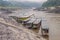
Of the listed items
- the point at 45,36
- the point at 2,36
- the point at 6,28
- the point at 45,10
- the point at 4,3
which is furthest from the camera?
the point at 45,10

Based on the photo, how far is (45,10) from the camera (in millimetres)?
2861

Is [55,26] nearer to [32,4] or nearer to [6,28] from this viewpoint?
[32,4]

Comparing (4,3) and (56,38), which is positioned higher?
(4,3)

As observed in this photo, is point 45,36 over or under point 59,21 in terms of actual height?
under

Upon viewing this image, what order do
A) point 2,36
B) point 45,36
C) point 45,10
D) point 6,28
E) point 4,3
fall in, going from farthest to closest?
point 45,10 < point 4,3 < point 45,36 < point 6,28 < point 2,36

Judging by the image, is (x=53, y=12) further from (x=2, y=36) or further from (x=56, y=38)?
(x=2, y=36)

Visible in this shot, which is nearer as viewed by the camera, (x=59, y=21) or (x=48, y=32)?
(x=48, y=32)

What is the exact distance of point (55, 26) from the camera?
2.80m

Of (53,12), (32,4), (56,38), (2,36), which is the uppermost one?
(32,4)

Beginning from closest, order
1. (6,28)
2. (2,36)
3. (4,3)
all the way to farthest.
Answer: (2,36) < (6,28) < (4,3)

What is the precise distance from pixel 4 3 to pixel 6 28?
1.96ft

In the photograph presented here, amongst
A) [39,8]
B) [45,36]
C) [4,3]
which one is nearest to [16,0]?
[4,3]

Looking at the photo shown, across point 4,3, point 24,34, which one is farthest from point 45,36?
point 4,3

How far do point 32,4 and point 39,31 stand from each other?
1.81 feet
